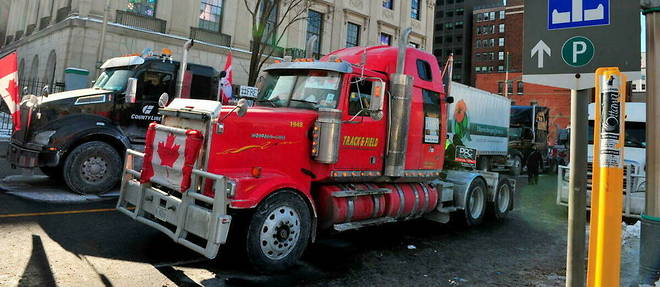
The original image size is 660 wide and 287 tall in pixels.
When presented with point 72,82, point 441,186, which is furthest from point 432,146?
point 72,82

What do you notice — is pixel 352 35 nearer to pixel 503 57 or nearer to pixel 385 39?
A: pixel 385 39

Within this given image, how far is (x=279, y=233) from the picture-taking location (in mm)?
4891

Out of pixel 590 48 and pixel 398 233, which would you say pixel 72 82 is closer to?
pixel 398 233

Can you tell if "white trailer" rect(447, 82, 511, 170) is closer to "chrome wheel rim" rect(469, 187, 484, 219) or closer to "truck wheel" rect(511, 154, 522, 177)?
"truck wheel" rect(511, 154, 522, 177)

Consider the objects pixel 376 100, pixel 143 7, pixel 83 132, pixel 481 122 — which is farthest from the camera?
pixel 143 7

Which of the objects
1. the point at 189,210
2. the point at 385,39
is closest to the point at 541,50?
the point at 189,210

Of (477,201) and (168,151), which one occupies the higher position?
(168,151)

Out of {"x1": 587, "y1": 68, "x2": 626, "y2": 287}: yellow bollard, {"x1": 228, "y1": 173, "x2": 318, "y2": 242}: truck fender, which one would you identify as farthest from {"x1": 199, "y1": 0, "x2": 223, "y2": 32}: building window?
{"x1": 587, "y1": 68, "x2": 626, "y2": 287}: yellow bollard

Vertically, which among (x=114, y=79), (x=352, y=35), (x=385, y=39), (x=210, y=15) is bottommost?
(x=114, y=79)

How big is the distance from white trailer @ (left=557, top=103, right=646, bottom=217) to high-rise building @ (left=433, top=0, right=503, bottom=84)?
278 feet

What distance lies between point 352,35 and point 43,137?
27747 mm

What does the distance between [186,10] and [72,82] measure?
8.70 m

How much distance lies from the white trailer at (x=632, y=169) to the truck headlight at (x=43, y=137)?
36.2 feet

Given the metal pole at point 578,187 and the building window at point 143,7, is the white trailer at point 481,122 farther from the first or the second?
the building window at point 143,7
